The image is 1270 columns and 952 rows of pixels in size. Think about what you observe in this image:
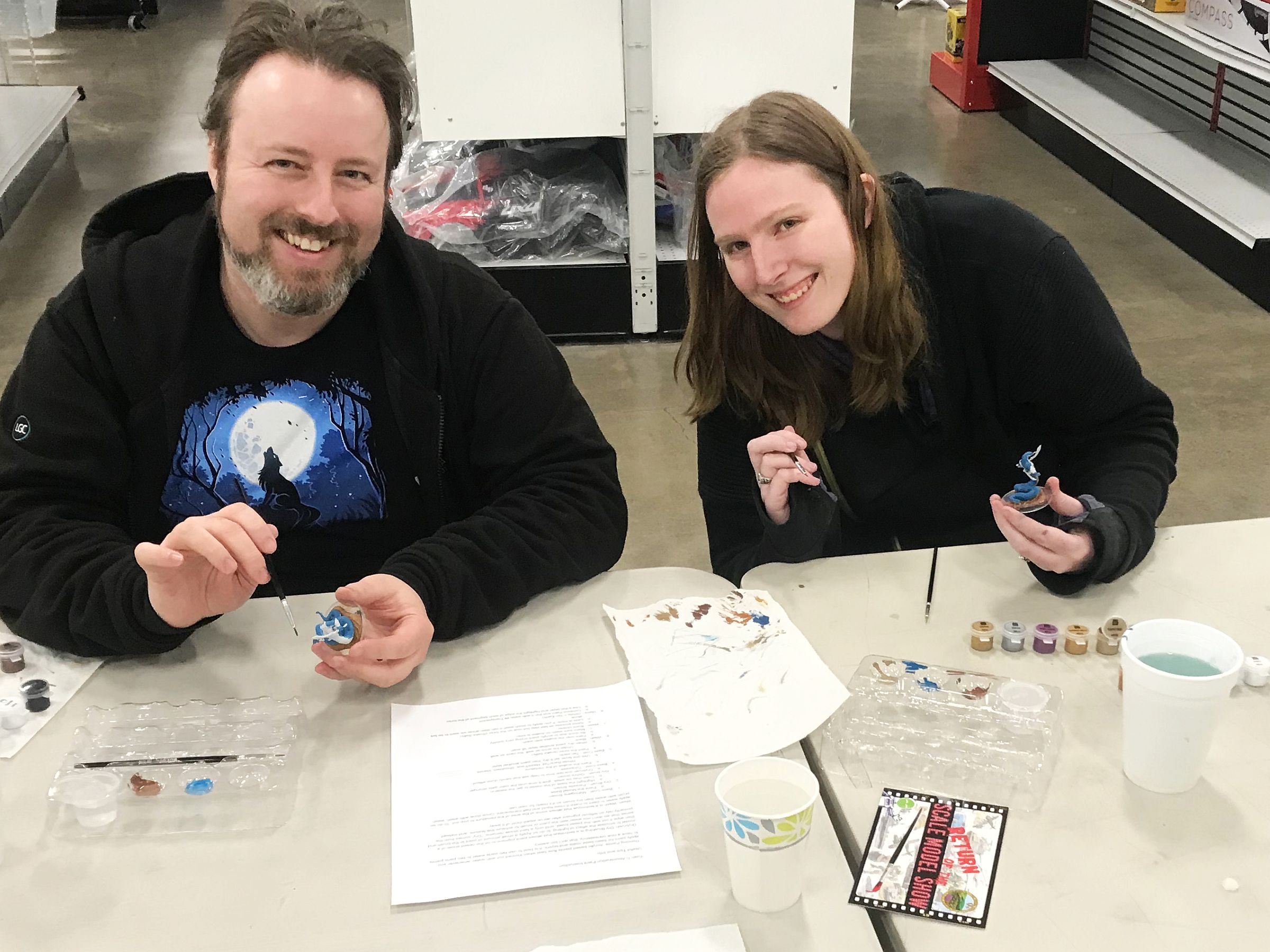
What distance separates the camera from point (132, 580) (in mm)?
1364

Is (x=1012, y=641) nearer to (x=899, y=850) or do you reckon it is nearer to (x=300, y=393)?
(x=899, y=850)

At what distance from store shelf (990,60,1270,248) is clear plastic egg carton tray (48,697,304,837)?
340 cm

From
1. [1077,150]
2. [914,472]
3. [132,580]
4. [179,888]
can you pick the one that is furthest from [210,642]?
[1077,150]

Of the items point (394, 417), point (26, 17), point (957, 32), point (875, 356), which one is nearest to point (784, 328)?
point (875, 356)

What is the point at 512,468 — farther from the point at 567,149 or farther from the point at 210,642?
the point at 567,149

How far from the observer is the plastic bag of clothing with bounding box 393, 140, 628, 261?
3705 millimetres

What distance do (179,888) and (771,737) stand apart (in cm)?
55

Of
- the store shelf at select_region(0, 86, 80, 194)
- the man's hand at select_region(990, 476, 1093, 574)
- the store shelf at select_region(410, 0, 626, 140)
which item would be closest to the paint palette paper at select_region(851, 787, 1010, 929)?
the man's hand at select_region(990, 476, 1093, 574)

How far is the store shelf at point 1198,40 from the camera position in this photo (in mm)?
3812

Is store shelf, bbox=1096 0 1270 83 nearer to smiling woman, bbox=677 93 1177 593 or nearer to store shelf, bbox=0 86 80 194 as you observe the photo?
smiling woman, bbox=677 93 1177 593

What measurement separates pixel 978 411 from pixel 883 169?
3498mm

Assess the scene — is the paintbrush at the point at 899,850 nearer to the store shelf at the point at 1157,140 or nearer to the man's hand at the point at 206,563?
the man's hand at the point at 206,563

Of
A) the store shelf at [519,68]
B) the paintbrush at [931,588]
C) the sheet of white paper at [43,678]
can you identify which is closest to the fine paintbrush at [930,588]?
the paintbrush at [931,588]

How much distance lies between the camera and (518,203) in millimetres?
3762
